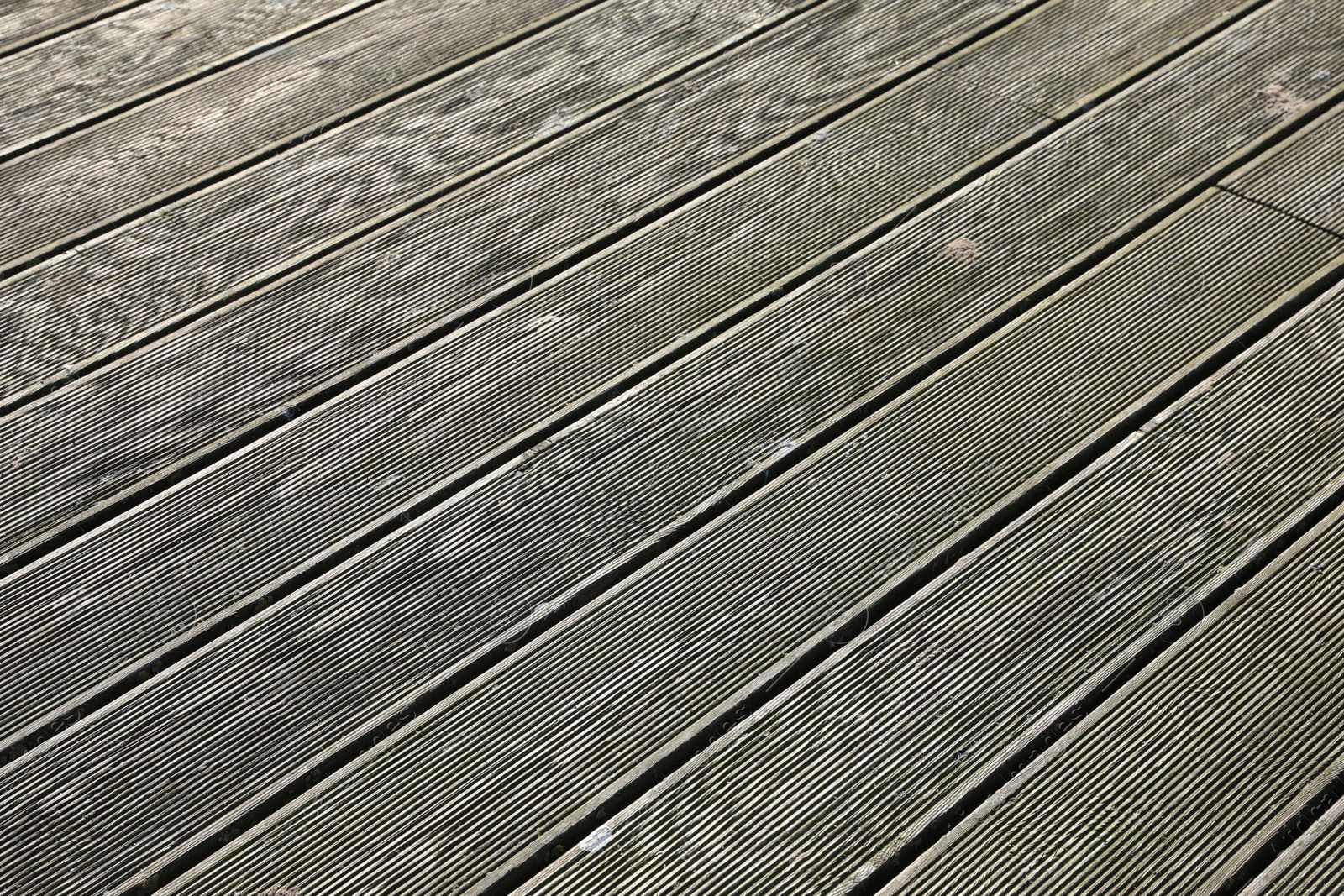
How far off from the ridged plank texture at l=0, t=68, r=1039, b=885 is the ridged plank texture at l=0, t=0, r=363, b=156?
3.03 feet

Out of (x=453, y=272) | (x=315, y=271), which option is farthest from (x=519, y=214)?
(x=315, y=271)

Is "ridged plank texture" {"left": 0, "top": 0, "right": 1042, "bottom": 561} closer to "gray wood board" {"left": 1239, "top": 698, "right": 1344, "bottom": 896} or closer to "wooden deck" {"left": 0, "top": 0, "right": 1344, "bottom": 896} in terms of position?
"wooden deck" {"left": 0, "top": 0, "right": 1344, "bottom": 896}

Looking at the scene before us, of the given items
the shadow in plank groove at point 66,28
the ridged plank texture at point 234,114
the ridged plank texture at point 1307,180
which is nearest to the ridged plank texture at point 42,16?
the shadow in plank groove at point 66,28

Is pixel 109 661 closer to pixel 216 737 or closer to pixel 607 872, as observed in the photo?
pixel 216 737

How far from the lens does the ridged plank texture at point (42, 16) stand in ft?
7.48

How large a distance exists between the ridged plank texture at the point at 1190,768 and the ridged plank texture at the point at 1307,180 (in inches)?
26.6

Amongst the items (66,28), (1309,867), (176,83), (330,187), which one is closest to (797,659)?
(1309,867)

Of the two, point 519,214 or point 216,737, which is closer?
point 216,737

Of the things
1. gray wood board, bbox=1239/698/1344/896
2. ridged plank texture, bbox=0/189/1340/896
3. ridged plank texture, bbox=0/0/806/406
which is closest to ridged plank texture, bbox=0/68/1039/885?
ridged plank texture, bbox=0/189/1340/896

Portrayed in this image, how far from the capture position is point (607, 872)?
49.8 inches

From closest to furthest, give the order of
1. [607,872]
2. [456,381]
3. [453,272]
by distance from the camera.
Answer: [607,872], [456,381], [453,272]

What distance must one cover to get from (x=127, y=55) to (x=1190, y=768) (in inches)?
83.9

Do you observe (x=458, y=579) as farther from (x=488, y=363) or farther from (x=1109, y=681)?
(x=1109, y=681)

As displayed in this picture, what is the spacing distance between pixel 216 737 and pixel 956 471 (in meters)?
0.96
